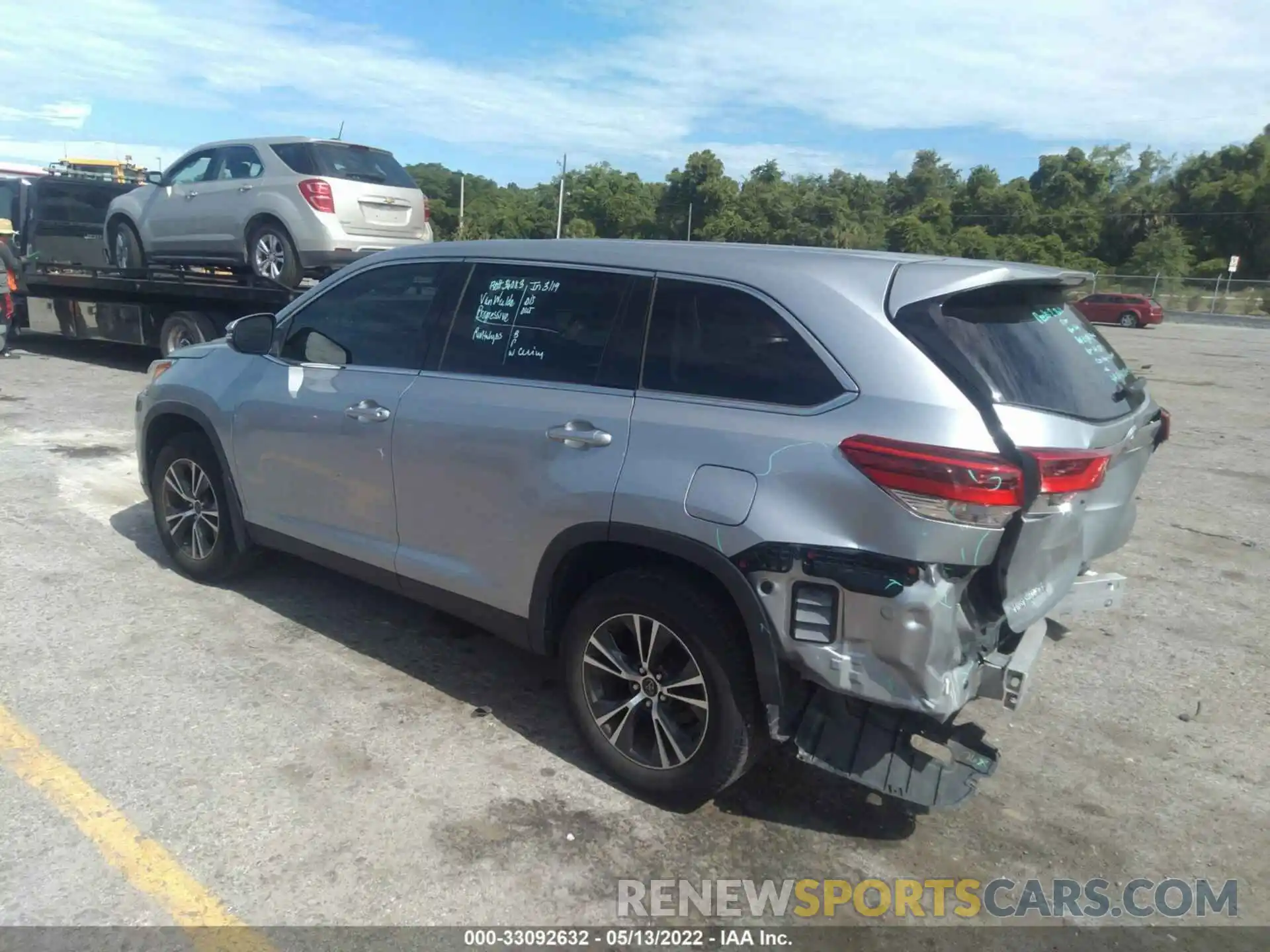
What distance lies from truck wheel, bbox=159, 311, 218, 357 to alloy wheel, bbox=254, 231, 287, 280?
1.25m

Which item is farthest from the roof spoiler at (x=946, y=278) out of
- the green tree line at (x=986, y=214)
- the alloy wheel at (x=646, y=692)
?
the green tree line at (x=986, y=214)

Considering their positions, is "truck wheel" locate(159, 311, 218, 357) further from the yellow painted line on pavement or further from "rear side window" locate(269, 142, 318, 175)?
the yellow painted line on pavement

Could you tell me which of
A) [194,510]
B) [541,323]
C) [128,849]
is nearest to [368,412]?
[541,323]

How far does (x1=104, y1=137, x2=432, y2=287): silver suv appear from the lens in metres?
9.49

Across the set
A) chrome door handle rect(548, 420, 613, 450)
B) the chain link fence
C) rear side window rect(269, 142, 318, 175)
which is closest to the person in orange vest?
rear side window rect(269, 142, 318, 175)

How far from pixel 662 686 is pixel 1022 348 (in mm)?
1614

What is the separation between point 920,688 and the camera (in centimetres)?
284

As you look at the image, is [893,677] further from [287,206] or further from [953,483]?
[287,206]

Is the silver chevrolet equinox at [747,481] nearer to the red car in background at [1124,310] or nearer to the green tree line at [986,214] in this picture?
the red car in background at [1124,310]

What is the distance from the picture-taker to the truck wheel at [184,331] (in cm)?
1100

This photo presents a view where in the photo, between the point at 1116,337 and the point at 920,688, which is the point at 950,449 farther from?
the point at 1116,337

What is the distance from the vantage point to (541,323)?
3.79 meters

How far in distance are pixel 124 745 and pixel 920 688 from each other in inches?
113

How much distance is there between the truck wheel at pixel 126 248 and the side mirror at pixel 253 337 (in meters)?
8.24
